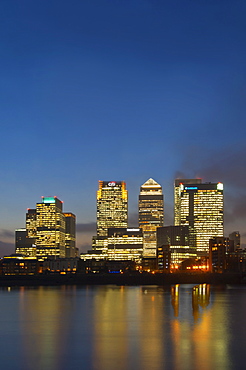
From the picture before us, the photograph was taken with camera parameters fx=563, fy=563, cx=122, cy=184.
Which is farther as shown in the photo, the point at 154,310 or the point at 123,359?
the point at 154,310

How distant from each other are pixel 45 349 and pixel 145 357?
9.95 m

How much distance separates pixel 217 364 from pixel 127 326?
25.8 metres

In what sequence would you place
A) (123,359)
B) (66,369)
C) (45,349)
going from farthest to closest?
(45,349)
(123,359)
(66,369)

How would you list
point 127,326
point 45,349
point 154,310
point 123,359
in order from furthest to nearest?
point 154,310, point 127,326, point 45,349, point 123,359

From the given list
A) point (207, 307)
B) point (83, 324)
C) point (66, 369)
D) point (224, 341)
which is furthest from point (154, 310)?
point (66, 369)

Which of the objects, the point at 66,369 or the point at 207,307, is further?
the point at 207,307

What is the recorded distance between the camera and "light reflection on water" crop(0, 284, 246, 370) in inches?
1698

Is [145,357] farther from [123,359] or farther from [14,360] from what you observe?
[14,360]

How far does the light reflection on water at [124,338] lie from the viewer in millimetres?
43125

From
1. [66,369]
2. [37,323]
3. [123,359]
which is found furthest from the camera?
[37,323]

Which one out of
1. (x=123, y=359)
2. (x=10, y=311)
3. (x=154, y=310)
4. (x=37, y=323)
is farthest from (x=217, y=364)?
(x=10, y=311)

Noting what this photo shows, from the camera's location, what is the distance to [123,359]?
44094 mm

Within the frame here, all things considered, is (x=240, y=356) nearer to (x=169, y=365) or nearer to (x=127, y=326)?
(x=169, y=365)

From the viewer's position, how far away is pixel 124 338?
2199 inches
